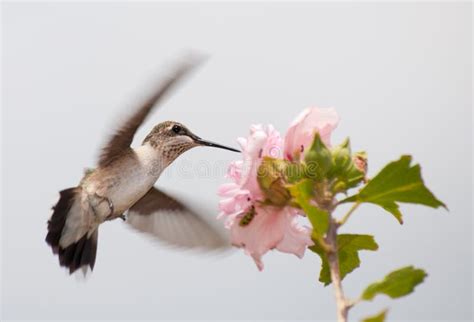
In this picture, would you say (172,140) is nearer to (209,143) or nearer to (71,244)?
(209,143)

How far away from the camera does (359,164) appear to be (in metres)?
2.01

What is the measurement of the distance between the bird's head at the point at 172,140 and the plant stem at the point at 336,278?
182cm

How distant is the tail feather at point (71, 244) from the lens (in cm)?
327

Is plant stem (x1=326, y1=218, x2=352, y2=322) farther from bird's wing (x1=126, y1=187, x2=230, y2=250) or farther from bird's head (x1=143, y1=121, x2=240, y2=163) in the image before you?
bird's head (x1=143, y1=121, x2=240, y2=163)

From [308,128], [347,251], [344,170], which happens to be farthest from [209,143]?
[344,170]

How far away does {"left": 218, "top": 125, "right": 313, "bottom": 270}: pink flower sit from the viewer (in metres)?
2.04

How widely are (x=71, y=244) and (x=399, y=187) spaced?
6.93ft

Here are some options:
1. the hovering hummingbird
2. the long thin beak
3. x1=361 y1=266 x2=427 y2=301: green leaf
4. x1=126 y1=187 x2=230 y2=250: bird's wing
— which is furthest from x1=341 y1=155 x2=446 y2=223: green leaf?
the long thin beak

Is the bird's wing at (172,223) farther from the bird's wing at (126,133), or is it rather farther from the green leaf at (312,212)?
the green leaf at (312,212)

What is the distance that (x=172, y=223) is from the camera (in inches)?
150

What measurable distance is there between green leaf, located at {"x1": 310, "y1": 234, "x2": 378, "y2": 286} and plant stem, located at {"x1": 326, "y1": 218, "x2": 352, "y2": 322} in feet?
1.08

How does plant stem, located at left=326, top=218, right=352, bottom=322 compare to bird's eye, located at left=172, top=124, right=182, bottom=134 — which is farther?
bird's eye, located at left=172, top=124, right=182, bottom=134

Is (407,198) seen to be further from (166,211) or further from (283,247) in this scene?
(166,211)

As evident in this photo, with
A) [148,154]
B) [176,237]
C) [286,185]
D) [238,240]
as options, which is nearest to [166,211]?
[176,237]
